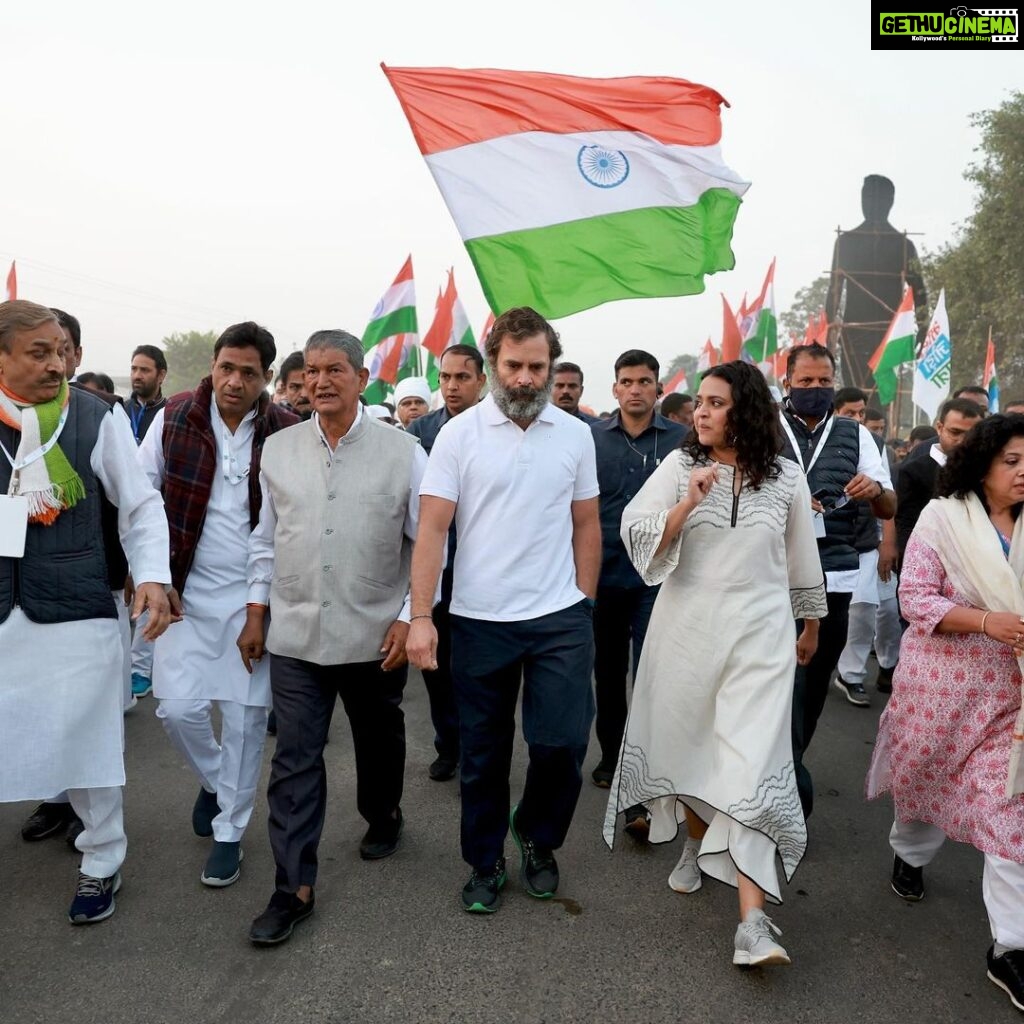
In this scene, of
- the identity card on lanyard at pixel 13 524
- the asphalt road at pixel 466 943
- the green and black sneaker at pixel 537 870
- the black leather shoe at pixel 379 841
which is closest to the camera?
the asphalt road at pixel 466 943

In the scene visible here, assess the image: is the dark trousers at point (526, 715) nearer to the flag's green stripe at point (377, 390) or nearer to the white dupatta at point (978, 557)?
the white dupatta at point (978, 557)

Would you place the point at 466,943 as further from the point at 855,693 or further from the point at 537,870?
the point at 855,693

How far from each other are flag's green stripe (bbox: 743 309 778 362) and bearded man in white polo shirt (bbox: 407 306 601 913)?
12.2 metres

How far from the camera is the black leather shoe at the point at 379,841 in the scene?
142 inches

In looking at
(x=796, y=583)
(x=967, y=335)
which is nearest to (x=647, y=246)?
(x=796, y=583)

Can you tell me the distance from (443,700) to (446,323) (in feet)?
27.5

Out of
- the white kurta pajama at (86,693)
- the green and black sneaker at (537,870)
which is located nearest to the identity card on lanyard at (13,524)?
the white kurta pajama at (86,693)

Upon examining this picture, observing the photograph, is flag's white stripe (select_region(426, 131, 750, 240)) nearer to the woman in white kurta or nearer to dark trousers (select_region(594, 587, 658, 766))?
the woman in white kurta

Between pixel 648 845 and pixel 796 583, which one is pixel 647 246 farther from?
pixel 648 845

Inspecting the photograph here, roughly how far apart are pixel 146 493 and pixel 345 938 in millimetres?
1680

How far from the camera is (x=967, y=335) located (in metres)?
27.3

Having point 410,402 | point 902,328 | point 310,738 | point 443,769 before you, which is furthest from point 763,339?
point 310,738

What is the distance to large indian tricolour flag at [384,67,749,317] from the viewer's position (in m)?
4.22

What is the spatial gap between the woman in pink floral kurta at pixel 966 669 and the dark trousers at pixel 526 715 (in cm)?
119
